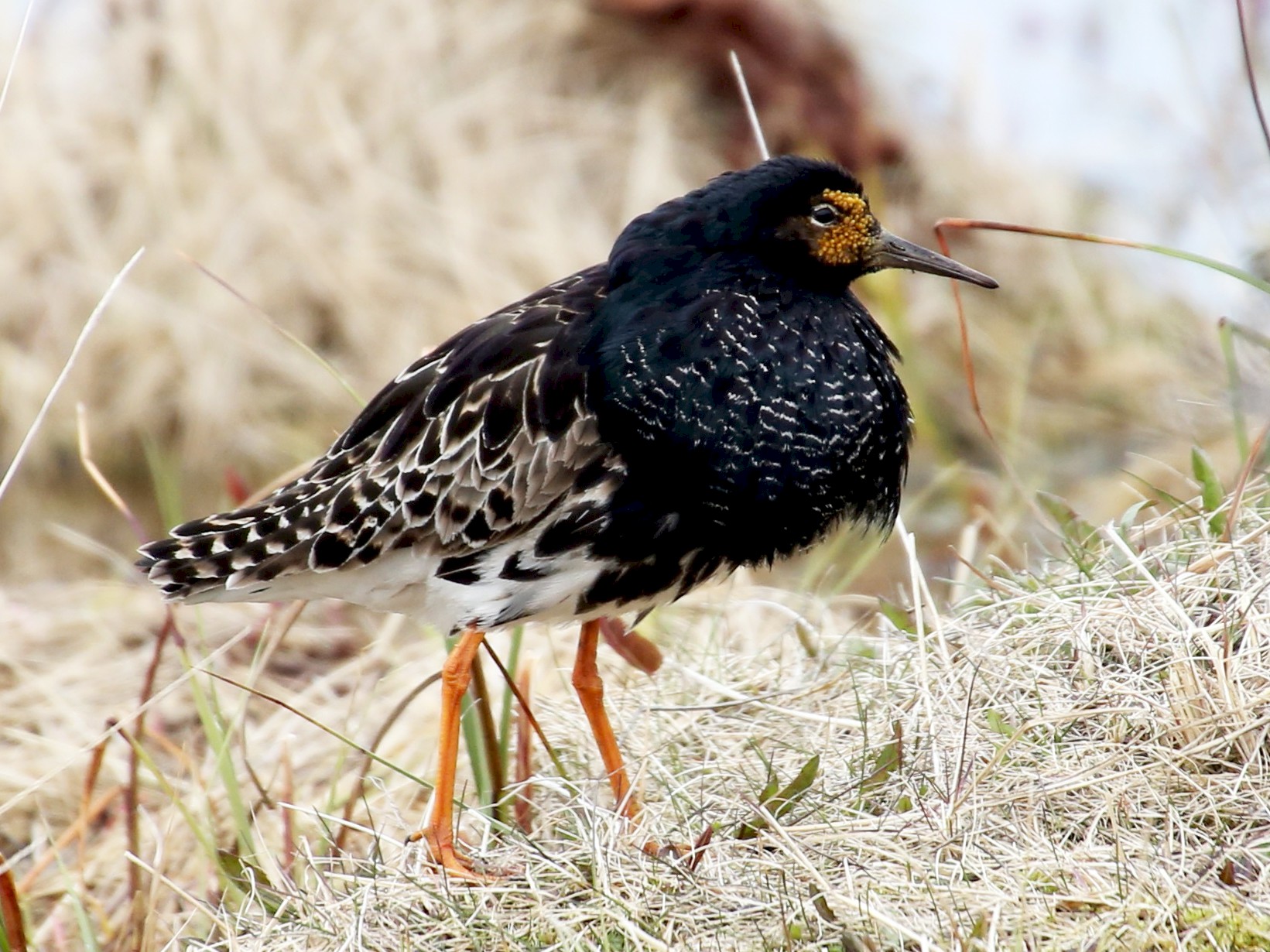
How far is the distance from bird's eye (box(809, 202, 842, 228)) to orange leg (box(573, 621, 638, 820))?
1142mm

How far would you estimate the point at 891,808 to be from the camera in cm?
336

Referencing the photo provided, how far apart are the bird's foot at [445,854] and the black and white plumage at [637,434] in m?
0.50

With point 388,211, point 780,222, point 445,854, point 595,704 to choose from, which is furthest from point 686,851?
point 388,211

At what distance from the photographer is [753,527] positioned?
3660 millimetres

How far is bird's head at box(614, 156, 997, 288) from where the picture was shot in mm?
3859

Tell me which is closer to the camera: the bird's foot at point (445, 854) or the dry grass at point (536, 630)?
the dry grass at point (536, 630)

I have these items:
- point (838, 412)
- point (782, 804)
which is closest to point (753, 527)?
point (838, 412)

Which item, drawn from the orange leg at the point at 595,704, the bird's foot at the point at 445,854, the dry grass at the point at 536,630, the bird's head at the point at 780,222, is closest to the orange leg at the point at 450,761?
the bird's foot at the point at 445,854

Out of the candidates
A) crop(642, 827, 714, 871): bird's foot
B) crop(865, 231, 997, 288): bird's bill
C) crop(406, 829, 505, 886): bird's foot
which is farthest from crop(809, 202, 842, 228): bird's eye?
crop(406, 829, 505, 886): bird's foot

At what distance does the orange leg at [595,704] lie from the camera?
13.0 feet

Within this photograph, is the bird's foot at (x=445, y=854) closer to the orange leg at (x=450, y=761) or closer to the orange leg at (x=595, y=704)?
the orange leg at (x=450, y=761)

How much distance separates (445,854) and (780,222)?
162 centimetres

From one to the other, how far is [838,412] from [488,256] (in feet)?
17.2

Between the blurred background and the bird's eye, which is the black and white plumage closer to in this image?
the bird's eye
